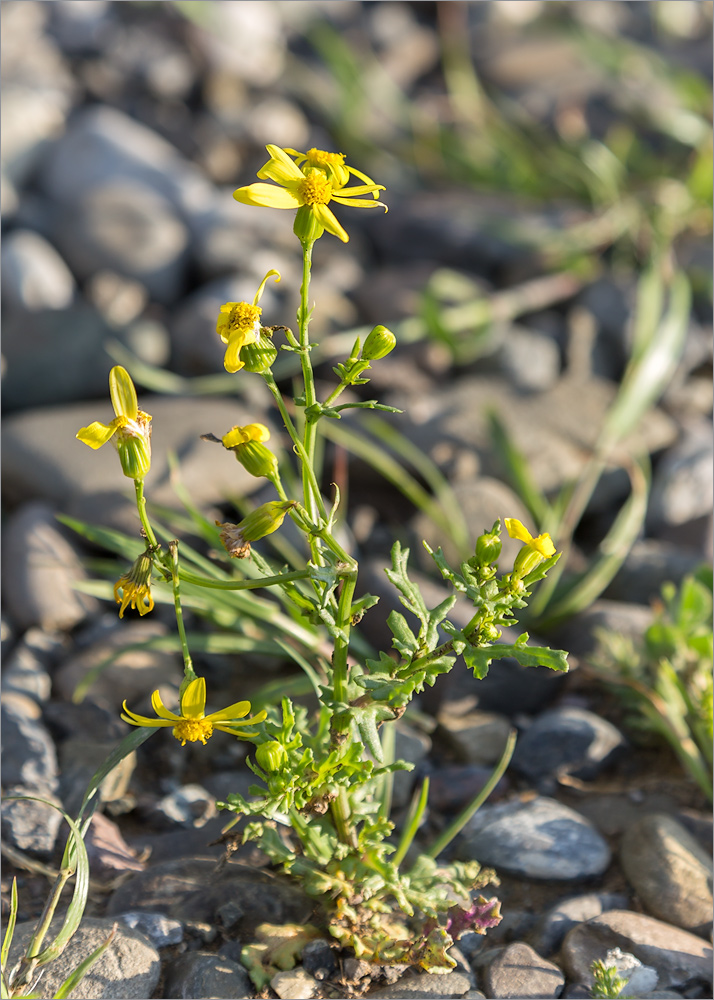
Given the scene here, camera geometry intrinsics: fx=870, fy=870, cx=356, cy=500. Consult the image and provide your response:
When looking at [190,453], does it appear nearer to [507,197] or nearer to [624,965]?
[624,965]

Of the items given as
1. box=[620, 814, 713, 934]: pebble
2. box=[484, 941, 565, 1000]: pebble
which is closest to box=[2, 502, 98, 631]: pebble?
box=[484, 941, 565, 1000]: pebble

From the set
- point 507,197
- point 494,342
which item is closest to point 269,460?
point 494,342

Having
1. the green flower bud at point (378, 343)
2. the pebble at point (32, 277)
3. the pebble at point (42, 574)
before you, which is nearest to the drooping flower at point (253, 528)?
the green flower bud at point (378, 343)

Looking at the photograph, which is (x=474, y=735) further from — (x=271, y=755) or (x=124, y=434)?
(x=124, y=434)

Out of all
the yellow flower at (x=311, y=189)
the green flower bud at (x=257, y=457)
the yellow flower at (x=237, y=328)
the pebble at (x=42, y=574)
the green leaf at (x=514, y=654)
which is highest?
the yellow flower at (x=311, y=189)

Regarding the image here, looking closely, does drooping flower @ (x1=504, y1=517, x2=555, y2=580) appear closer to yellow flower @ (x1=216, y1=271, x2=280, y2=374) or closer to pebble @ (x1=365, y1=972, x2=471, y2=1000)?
yellow flower @ (x1=216, y1=271, x2=280, y2=374)

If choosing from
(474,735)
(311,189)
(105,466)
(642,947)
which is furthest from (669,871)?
(105,466)

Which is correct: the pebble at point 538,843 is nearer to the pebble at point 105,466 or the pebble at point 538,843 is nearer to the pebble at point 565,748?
the pebble at point 565,748
